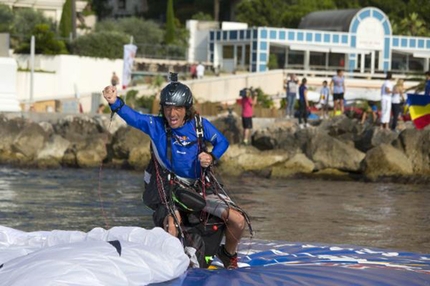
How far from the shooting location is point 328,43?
49.0 meters

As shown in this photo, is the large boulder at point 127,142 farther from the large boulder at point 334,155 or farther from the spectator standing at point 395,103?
the spectator standing at point 395,103

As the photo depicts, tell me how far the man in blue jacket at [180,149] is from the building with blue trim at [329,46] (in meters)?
38.9

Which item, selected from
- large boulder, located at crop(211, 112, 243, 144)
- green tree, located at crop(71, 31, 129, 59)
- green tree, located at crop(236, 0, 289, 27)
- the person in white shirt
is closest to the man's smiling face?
the person in white shirt

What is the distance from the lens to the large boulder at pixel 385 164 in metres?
20.6

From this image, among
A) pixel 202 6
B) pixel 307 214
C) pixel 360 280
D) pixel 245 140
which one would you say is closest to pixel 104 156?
pixel 245 140

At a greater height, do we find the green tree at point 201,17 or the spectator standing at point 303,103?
the green tree at point 201,17

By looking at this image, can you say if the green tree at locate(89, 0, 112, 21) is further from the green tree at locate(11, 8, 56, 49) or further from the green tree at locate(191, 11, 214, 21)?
the green tree at locate(11, 8, 56, 49)

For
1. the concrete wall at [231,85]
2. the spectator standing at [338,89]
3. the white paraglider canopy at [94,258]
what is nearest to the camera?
the white paraglider canopy at [94,258]

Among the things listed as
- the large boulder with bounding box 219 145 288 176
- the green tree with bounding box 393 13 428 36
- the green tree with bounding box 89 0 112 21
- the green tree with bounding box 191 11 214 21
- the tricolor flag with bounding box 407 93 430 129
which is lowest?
the large boulder with bounding box 219 145 288 176

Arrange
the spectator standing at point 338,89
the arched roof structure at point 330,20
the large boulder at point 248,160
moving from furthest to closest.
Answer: the arched roof structure at point 330,20 < the spectator standing at point 338,89 < the large boulder at point 248,160

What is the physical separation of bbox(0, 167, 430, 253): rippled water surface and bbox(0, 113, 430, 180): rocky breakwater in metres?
1.05

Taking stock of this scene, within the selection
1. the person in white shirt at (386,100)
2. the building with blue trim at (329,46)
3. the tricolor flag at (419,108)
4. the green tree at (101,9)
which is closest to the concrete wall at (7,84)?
the person in white shirt at (386,100)

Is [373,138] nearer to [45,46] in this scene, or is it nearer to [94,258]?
[94,258]

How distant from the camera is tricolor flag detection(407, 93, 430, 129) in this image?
1947 centimetres
